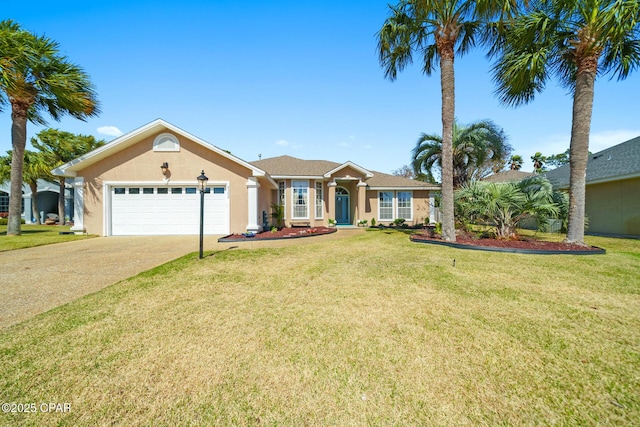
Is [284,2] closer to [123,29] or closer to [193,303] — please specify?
[123,29]

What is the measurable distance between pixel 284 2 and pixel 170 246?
10.4 metres

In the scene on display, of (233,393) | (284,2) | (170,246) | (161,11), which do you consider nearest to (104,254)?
(170,246)

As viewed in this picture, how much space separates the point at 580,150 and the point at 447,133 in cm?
410

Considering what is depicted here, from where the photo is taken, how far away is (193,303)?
12.9 feet

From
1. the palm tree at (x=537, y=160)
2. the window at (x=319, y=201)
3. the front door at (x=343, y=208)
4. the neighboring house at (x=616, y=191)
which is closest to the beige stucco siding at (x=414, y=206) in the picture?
the front door at (x=343, y=208)

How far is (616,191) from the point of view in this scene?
41.9ft

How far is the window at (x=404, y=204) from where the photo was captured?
17734mm

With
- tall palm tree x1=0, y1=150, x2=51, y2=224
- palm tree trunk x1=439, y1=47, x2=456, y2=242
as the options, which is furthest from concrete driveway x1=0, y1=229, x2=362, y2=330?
tall palm tree x1=0, y1=150, x2=51, y2=224

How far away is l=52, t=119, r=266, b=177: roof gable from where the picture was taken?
37.3 ft

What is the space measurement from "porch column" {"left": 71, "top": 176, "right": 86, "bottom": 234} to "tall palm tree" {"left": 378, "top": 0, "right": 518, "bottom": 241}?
47.4ft

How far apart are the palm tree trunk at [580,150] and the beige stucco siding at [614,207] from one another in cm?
670

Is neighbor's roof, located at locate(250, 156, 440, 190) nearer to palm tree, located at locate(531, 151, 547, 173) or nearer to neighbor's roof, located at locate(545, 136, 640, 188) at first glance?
neighbor's roof, located at locate(545, 136, 640, 188)

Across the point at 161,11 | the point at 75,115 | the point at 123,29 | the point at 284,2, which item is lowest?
the point at 75,115

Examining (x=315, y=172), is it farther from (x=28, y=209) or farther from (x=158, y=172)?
(x=28, y=209)
